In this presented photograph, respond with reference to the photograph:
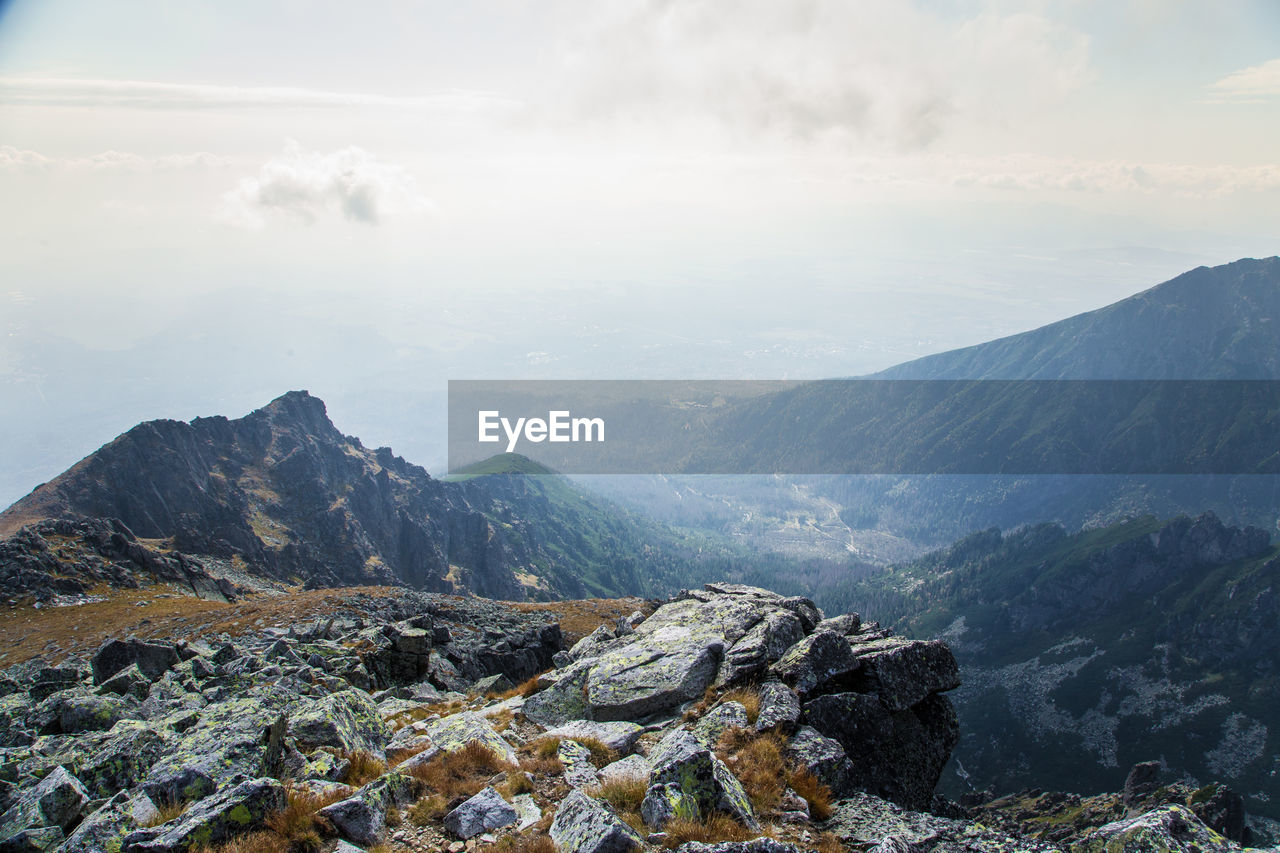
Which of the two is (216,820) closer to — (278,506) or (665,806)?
(665,806)

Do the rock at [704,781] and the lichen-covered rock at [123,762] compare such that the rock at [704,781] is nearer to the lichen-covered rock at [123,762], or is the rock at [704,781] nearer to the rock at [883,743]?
the rock at [883,743]

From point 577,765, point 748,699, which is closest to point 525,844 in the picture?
point 577,765

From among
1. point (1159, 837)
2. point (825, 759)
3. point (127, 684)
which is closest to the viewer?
point (1159, 837)

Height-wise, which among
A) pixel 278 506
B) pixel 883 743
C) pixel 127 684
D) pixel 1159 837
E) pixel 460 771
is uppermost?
pixel 1159 837

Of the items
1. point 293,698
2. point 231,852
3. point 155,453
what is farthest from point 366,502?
point 231,852

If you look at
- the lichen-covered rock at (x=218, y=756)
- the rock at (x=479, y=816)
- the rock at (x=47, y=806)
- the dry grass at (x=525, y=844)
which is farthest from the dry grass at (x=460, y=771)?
the rock at (x=47, y=806)
